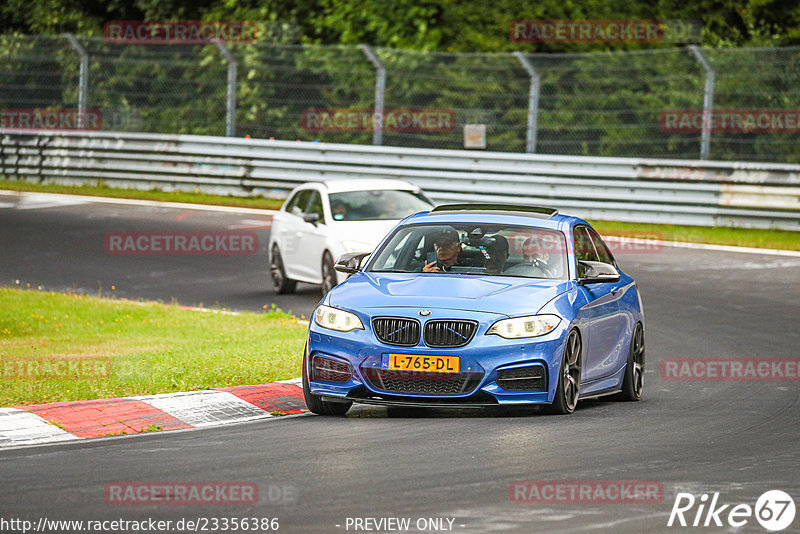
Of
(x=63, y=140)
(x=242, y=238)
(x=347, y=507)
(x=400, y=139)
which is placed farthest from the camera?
(x=63, y=140)

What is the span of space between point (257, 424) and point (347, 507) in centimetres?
275

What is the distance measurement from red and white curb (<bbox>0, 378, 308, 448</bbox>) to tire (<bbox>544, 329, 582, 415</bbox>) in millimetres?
1813

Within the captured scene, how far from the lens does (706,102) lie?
2392 centimetres

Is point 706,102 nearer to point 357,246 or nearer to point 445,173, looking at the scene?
point 445,173

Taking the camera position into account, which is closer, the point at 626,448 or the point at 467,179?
the point at 626,448

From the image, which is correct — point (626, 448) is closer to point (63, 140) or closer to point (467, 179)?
point (467, 179)

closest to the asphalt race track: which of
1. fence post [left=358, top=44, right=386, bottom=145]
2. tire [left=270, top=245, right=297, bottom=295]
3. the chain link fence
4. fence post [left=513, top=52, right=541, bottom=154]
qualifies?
tire [left=270, top=245, right=297, bottom=295]

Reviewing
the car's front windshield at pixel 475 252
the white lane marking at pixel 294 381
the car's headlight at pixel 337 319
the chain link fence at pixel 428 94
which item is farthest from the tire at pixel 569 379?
the chain link fence at pixel 428 94

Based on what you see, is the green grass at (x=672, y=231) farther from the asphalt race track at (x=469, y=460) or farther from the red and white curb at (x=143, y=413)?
the red and white curb at (x=143, y=413)

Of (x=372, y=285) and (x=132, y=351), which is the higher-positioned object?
(x=372, y=285)

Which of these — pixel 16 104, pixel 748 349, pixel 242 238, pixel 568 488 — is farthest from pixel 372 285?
pixel 16 104

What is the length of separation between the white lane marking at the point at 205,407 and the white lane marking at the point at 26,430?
0.90 m

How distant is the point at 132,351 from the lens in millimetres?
13102

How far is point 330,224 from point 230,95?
11.7 meters
